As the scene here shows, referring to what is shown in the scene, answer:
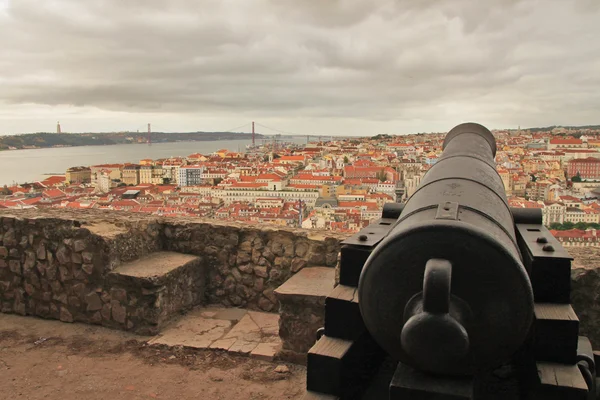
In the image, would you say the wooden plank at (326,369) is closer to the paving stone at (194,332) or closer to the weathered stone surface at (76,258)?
the paving stone at (194,332)

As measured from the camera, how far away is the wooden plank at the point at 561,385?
1452mm

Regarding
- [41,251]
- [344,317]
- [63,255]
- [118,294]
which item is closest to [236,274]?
[118,294]

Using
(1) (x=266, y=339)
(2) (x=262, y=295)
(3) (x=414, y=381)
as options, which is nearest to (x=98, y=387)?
(1) (x=266, y=339)

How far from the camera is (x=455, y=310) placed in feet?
4.22

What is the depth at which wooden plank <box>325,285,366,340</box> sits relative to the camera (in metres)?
1.84

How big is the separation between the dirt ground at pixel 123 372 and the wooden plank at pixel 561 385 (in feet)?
4.59

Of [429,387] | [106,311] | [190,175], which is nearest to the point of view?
[429,387]

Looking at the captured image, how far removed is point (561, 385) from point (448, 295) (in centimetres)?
58

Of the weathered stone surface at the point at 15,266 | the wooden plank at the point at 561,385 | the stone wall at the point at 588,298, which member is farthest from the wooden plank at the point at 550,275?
the weathered stone surface at the point at 15,266

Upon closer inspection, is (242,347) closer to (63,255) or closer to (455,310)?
(63,255)

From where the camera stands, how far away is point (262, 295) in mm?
3678

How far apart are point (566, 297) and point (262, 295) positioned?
232 centimetres

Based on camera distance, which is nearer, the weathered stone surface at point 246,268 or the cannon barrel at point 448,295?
the cannon barrel at point 448,295

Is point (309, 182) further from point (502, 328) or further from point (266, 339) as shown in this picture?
point (502, 328)
